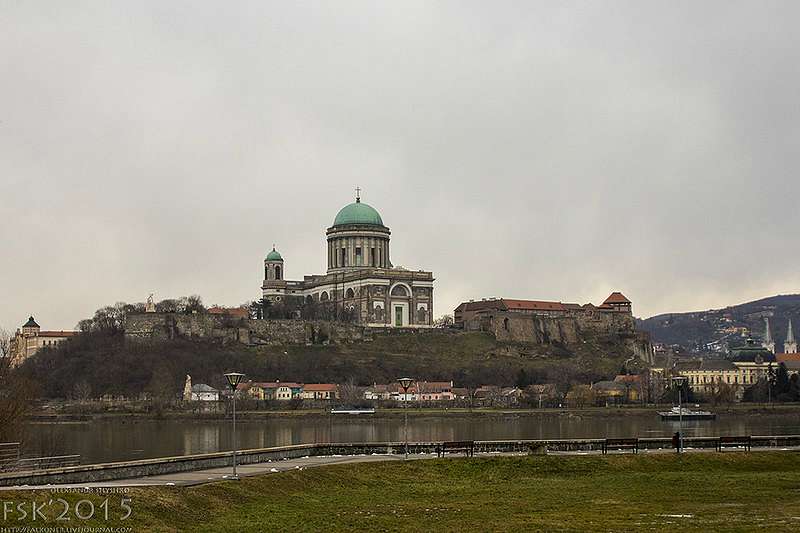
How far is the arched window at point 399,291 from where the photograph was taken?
175 metres

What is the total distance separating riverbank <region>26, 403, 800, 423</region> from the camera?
126938 millimetres

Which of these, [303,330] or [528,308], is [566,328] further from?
[303,330]

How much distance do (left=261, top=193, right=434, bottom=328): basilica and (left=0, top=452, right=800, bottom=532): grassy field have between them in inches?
5098

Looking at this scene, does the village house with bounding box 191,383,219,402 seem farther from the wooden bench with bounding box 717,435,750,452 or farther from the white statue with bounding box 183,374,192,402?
the wooden bench with bounding box 717,435,750,452

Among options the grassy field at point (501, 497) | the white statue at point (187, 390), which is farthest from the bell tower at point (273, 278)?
the grassy field at point (501, 497)

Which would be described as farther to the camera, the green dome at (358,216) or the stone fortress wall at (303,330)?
the green dome at (358,216)

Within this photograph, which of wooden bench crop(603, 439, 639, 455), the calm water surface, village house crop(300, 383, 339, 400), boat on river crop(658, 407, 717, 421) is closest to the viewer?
wooden bench crop(603, 439, 639, 455)

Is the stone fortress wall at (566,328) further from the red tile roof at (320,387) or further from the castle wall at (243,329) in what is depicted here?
the red tile roof at (320,387)

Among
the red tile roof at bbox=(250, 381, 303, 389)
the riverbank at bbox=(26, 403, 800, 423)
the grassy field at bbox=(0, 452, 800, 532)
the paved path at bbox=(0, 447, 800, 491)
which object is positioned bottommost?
the grassy field at bbox=(0, 452, 800, 532)

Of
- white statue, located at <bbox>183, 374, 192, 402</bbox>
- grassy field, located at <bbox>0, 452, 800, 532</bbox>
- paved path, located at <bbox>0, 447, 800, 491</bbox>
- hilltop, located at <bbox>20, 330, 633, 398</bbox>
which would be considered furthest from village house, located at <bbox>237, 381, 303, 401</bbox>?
grassy field, located at <bbox>0, 452, 800, 532</bbox>

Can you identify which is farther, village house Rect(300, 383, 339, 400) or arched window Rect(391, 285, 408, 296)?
arched window Rect(391, 285, 408, 296)

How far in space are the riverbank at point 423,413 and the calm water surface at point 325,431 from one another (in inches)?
74.3

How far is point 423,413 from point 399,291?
48490 millimetres

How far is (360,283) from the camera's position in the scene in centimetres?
17400
